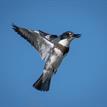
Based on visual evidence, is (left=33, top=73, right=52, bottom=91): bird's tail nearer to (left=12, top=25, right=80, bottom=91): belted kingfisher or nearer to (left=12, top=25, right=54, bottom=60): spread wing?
(left=12, top=25, right=80, bottom=91): belted kingfisher

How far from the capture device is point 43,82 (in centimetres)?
585

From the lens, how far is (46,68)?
572 cm

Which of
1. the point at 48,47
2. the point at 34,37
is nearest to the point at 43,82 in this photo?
the point at 48,47

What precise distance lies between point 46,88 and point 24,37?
60 cm

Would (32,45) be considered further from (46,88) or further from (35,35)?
(46,88)

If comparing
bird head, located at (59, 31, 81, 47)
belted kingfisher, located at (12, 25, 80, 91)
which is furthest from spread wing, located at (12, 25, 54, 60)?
bird head, located at (59, 31, 81, 47)

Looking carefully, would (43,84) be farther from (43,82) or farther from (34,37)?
(34,37)

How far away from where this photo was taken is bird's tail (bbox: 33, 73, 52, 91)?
5.81 meters

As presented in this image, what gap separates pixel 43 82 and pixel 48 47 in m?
0.39

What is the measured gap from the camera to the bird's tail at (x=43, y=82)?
581cm

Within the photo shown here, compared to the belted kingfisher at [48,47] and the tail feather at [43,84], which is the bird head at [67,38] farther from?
the tail feather at [43,84]

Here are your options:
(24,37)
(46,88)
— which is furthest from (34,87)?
(24,37)

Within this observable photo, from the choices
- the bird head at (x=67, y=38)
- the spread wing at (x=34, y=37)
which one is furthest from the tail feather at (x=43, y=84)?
the bird head at (x=67, y=38)

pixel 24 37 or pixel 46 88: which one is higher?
pixel 24 37
